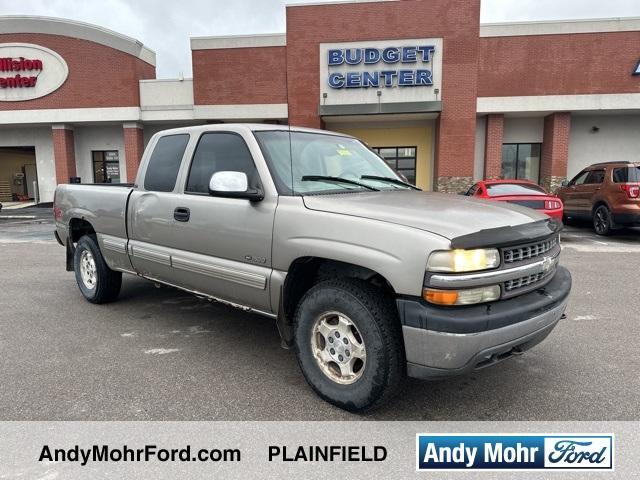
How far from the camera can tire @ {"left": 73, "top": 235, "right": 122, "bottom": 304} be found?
5.38 meters

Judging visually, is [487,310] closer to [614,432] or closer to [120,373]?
[614,432]

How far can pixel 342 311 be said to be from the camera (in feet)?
9.61

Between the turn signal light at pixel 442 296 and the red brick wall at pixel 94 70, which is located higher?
the red brick wall at pixel 94 70

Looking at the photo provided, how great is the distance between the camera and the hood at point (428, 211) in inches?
107

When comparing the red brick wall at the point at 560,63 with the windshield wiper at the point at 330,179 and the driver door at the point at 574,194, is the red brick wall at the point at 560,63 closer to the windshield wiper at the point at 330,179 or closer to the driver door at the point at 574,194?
the driver door at the point at 574,194

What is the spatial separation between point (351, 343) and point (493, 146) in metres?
19.9

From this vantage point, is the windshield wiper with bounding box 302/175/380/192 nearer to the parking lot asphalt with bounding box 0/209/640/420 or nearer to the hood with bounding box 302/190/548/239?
the hood with bounding box 302/190/548/239

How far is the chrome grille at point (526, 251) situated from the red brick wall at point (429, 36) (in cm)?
1783

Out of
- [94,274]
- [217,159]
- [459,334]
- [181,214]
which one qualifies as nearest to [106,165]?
[94,274]

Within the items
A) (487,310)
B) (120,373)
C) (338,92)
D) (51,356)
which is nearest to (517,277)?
(487,310)

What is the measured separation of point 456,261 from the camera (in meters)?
2.55

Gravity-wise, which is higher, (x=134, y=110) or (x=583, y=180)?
(x=134, y=110)

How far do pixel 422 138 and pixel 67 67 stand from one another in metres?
17.4

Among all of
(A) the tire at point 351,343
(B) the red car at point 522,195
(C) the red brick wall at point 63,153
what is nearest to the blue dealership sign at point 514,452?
(A) the tire at point 351,343
